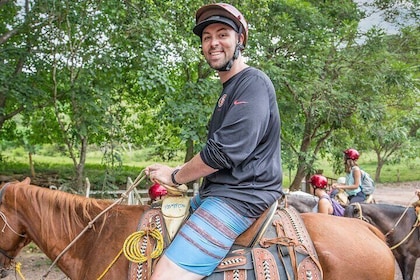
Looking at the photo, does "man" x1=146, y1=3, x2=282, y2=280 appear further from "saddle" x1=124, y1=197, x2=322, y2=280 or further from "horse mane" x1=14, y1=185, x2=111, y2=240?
"horse mane" x1=14, y1=185, x2=111, y2=240

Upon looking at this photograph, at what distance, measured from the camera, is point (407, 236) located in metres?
6.91

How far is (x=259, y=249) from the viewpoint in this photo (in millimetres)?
2742

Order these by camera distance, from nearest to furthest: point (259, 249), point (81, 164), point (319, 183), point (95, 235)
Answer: point (259, 249)
point (95, 235)
point (319, 183)
point (81, 164)

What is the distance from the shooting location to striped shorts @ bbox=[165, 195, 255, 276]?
8.36 ft

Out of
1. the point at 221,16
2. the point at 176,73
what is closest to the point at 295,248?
the point at 221,16

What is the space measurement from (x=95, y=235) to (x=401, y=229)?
5.67m

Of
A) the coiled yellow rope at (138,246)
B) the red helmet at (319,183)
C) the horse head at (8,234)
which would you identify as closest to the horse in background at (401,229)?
the red helmet at (319,183)

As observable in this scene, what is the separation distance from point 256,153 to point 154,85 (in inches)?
202

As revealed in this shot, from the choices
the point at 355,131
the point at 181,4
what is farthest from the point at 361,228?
the point at 355,131

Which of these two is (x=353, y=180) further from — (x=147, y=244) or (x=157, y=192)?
(x=147, y=244)

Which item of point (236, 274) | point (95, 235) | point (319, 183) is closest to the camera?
point (236, 274)

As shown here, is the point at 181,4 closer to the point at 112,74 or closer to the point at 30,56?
the point at 112,74

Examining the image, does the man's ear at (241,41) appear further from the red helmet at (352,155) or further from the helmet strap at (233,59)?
the red helmet at (352,155)

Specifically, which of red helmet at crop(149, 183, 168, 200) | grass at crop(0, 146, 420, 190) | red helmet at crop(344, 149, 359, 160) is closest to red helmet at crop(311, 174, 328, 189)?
red helmet at crop(344, 149, 359, 160)
